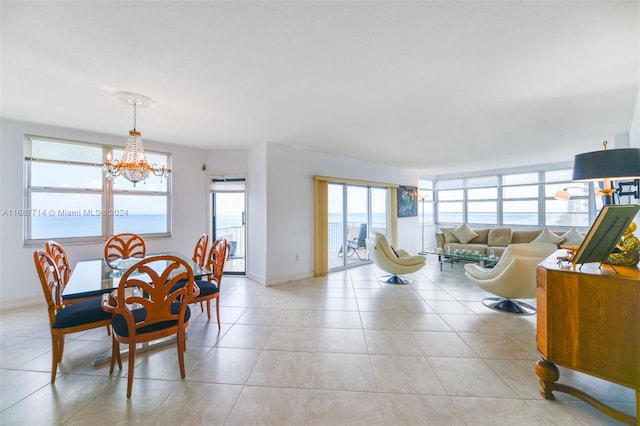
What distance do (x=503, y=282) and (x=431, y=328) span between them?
3.57ft

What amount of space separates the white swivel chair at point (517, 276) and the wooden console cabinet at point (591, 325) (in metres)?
1.17

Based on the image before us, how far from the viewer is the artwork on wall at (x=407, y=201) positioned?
6.86m

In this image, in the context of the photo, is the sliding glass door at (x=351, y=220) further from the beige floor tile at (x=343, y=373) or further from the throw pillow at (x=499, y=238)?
the beige floor tile at (x=343, y=373)

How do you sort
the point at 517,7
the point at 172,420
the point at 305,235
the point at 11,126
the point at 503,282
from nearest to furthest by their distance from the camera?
1. the point at 517,7
2. the point at 172,420
3. the point at 503,282
4. the point at 11,126
5. the point at 305,235

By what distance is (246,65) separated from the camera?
1975 mm

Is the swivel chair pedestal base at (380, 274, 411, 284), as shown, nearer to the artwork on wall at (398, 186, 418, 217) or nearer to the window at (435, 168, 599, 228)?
the artwork on wall at (398, 186, 418, 217)

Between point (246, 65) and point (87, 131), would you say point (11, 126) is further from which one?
point (246, 65)

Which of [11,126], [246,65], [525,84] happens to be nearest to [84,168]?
[11,126]

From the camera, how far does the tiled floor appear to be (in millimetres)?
1584

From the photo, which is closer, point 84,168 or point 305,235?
point 84,168

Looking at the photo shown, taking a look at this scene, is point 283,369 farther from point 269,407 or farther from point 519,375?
point 519,375

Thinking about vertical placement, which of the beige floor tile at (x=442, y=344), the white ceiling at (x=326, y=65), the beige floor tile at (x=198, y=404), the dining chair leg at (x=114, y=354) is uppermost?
the white ceiling at (x=326, y=65)

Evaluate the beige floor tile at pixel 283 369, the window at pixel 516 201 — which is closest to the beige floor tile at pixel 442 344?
the beige floor tile at pixel 283 369

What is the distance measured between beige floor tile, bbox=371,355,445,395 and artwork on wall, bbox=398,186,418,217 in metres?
5.08
